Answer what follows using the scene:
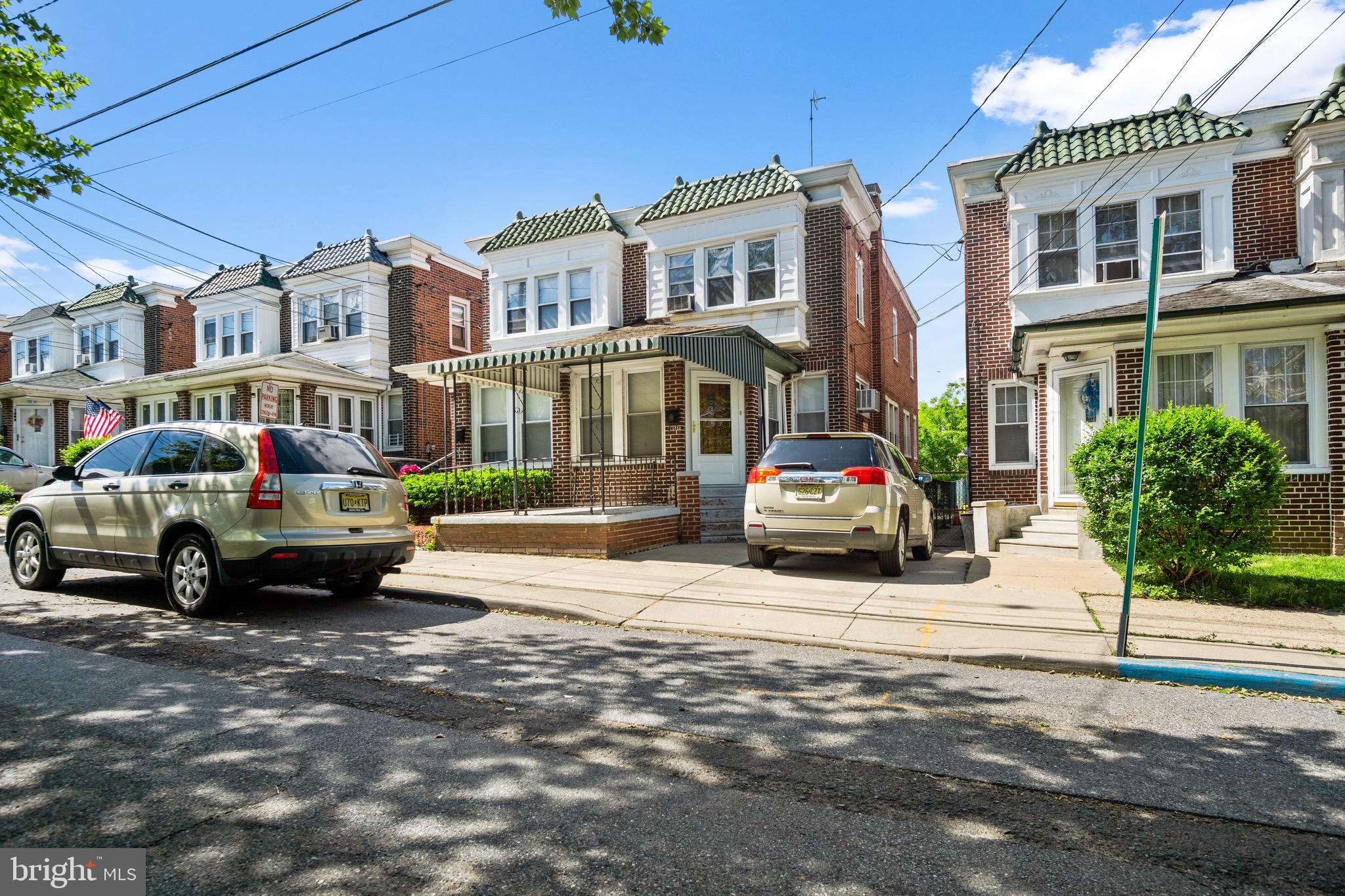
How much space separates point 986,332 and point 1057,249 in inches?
79.7

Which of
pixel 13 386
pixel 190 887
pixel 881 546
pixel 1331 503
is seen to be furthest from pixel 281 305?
pixel 1331 503

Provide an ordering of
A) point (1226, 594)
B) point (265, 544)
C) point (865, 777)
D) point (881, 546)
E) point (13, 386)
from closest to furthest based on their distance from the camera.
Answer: point (865, 777) → point (265, 544) → point (1226, 594) → point (881, 546) → point (13, 386)

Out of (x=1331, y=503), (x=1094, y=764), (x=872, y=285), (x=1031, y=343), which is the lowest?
(x=1094, y=764)

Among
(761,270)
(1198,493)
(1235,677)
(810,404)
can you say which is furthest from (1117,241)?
(1235,677)

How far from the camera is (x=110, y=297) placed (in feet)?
92.5

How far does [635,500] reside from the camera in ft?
44.8

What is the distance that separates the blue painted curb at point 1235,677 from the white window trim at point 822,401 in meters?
11.2

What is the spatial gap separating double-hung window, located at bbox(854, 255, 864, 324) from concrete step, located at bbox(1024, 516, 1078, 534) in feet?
22.3

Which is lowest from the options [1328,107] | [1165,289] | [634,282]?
[1165,289]

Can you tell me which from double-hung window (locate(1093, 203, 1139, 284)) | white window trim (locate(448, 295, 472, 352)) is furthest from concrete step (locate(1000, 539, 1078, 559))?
white window trim (locate(448, 295, 472, 352))

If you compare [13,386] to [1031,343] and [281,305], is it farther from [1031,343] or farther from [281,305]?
[1031,343]

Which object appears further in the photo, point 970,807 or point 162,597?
point 162,597

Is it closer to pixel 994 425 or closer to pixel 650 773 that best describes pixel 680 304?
pixel 994 425

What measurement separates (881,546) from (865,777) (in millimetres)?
5551
